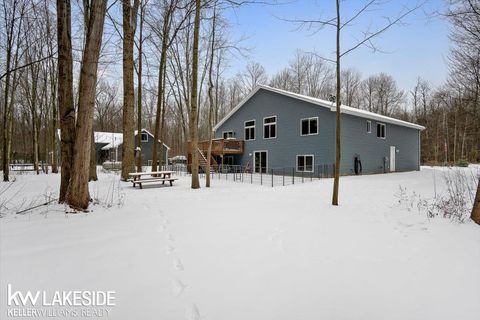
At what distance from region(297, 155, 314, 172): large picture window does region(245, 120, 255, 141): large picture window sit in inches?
192

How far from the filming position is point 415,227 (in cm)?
493

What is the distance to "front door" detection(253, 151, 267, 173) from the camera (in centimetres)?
2072

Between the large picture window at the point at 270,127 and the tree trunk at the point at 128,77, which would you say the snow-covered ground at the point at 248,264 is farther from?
the large picture window at the point at 270,127

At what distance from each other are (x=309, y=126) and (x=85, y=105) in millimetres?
14533

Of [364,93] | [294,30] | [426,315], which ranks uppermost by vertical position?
[364,93]

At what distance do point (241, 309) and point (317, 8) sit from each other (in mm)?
7003

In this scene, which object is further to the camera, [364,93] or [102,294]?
[364,93]

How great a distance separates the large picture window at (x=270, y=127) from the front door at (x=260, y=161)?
A: 4.51 ft

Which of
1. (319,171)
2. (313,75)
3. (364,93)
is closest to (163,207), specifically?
(319,171)

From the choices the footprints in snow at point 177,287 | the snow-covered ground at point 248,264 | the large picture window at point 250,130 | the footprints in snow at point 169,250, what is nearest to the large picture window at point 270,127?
the large picture window at point 250,130

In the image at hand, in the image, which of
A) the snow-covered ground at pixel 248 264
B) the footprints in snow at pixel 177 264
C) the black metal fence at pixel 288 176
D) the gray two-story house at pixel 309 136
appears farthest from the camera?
the gray two-story house at pixel 309 136

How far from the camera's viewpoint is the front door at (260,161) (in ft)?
68.0

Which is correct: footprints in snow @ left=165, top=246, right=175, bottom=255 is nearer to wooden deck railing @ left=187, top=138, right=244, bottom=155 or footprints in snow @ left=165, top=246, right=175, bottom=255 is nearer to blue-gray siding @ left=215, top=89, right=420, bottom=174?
blue-gray siding @ left=215, top=89, right=420, bottom=174

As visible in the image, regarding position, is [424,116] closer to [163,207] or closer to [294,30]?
[294,30]
